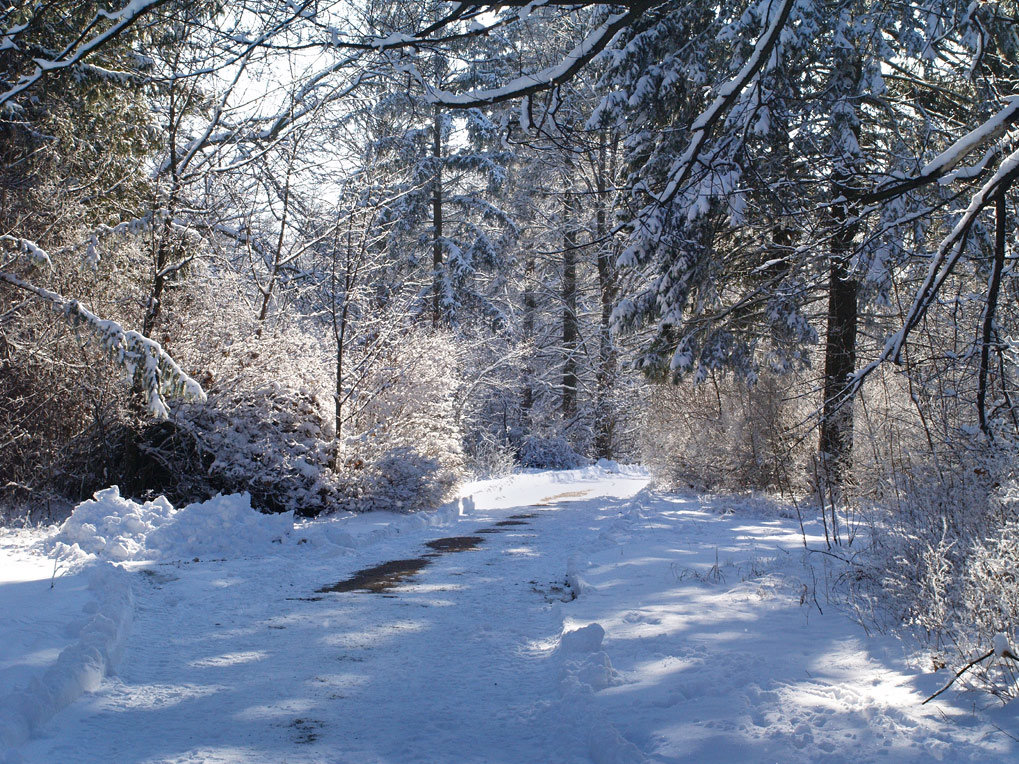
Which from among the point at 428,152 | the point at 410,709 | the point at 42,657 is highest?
the point at 428,152

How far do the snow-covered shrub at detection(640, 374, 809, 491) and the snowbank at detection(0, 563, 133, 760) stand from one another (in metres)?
8.45

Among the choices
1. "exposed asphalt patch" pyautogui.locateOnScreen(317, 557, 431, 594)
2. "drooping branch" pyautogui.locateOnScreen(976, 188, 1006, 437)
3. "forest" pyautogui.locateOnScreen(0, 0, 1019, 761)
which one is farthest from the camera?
"exposed asphalt patch" pyautogui.locateOnScreen(317, 557, 431, 594)

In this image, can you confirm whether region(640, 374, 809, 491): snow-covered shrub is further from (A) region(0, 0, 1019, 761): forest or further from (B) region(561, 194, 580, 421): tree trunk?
(B) region(561, 194, 580, 421): tree trunk

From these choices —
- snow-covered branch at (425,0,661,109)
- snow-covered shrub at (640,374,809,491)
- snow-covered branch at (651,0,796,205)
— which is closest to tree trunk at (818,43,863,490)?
snow-covered shrub at (640,374,809,491)

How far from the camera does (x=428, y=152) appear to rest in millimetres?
26984

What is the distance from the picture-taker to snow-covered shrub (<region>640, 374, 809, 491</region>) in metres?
12.1

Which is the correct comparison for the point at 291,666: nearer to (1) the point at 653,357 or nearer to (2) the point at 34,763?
(2) the point at 34,763

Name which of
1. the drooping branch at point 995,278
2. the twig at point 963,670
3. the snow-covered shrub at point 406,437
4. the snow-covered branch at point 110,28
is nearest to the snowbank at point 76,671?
the snow-covered branch at point 110,28

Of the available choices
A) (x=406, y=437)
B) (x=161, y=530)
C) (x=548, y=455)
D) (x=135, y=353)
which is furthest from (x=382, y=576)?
(x=548, y=455)

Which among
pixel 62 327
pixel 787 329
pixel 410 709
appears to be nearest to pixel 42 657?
pixel 410 709

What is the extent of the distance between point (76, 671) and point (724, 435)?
37.7 feet

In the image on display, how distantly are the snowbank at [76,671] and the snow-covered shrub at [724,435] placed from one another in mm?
8448

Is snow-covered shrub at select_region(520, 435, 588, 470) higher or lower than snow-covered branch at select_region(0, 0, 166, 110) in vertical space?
lower

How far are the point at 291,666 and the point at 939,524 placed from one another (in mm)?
4409
